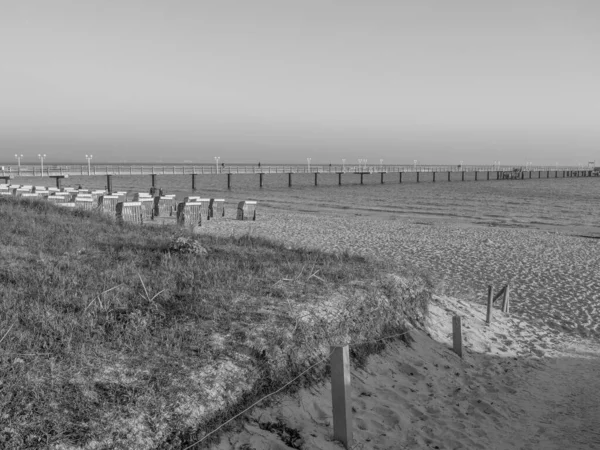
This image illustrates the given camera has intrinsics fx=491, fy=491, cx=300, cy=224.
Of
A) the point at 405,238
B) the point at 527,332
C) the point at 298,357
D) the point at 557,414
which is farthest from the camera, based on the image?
the point at 405,238

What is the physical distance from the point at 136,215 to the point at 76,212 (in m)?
5.53

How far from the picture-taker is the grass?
11.2ft

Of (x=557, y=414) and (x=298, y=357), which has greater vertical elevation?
(x=298, y=357)

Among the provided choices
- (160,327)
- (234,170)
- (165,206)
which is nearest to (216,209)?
(165,206)

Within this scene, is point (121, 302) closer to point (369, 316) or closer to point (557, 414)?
point (369, 316)

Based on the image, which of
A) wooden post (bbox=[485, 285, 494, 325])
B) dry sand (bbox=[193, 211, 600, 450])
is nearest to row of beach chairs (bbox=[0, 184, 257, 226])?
wooden post (bbox=[485, 285, 494, 325])

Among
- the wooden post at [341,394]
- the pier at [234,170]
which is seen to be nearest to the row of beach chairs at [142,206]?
the wooden post at [341,394]

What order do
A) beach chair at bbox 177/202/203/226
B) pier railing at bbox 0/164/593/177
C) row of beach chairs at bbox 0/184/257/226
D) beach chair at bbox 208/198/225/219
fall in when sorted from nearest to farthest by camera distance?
row of beach chairs at bbox 0/184/257/226
beach chair at bbox 177/202/203/226
beach chair at bbox 208/198/225/219
pier railing at bbox 0/164/593/177

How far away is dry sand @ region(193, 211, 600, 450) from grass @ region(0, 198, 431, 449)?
31 centimetres

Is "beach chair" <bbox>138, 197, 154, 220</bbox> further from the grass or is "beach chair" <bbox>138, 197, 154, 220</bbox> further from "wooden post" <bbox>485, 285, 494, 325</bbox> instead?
"wooden post" <bbox>485, 285, 494, 325</bbox>

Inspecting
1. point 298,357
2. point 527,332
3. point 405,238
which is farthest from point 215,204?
point 298,357

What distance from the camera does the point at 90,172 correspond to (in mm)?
45000

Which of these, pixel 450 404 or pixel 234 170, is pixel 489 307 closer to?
pixel 450 404

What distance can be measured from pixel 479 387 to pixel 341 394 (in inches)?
111
